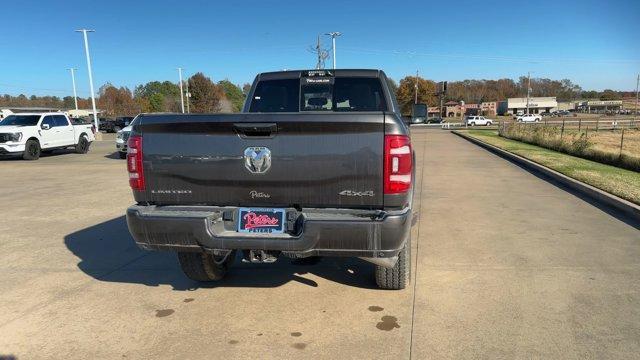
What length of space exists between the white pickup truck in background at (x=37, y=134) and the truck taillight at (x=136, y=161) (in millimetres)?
16363

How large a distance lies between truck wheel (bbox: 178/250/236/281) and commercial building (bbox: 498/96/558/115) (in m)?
146

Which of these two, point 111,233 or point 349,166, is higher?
point 349,166

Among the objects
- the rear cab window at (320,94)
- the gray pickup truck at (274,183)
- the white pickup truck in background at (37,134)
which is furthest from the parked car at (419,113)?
the white pickup truck in background at (37,134)

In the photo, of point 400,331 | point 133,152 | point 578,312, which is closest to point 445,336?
point 400,331

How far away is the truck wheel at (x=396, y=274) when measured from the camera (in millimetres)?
4129

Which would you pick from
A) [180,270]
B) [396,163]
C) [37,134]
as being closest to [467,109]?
[37,134]

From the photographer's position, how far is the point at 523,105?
13988 centimetres

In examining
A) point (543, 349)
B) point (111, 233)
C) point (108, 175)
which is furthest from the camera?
point (108, 175)

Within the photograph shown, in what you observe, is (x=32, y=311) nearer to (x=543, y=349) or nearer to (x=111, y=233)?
(x=111, y=233)

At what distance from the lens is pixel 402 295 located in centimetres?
423

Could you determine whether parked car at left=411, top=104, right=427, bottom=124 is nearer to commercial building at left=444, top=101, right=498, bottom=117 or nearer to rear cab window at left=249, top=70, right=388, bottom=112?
rear cab window at left=249, top=70, right=388, bottom=112

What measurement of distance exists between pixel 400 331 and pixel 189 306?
184 cm

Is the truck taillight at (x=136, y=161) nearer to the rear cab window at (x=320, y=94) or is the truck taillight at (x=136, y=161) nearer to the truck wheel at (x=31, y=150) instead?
the rear cab window at (x=320, y=94)

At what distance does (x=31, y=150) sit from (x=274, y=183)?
17679mm
